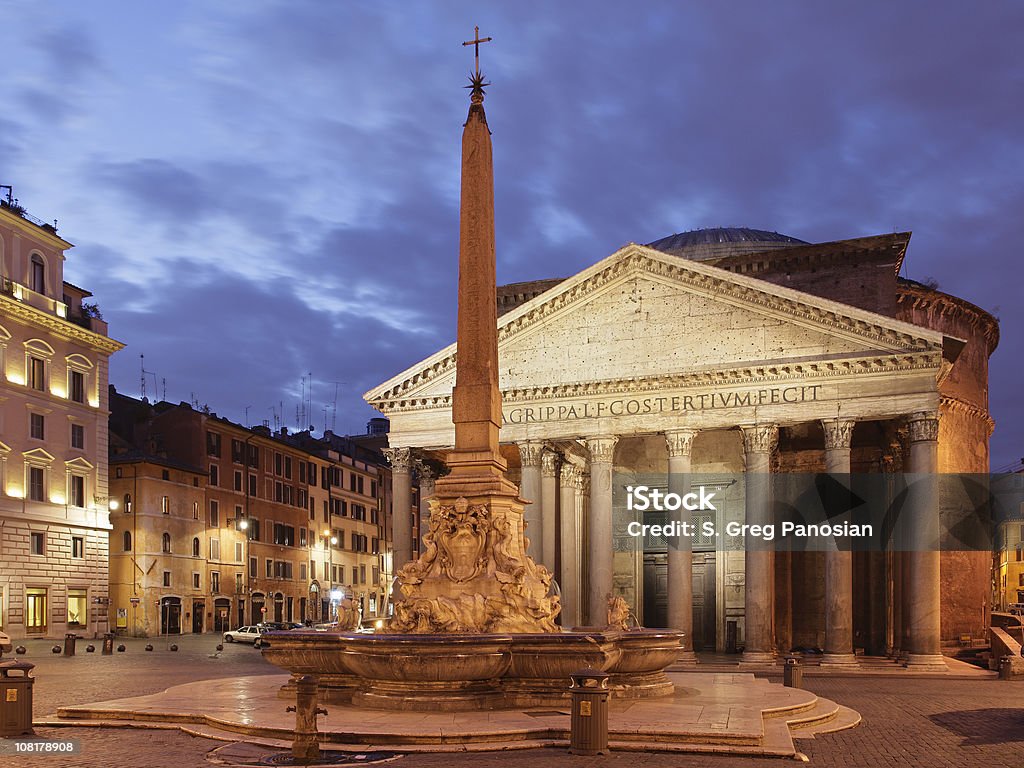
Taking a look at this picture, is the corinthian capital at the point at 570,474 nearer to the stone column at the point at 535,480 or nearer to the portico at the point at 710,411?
the portico at the point at 710,411

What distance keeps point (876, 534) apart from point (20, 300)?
102 feet

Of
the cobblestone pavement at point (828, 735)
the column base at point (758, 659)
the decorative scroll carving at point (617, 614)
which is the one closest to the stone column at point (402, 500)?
the cobblestone pavement at point (828, 735)

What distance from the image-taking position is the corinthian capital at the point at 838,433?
3128 cm

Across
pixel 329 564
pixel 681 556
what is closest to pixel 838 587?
pixel 681 556

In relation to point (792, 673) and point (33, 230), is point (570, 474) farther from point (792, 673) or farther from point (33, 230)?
point (33, 230)

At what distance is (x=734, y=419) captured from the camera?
32.6 m

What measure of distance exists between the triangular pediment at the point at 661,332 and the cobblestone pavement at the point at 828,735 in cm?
941

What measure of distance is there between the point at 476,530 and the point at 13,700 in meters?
5.87

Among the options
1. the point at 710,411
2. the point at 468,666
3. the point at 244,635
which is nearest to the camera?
the point at 468,666

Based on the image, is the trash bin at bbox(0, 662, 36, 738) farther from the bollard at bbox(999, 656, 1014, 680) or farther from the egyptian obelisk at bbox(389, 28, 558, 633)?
the bollard at bbox(999, 656, 1014, 680)

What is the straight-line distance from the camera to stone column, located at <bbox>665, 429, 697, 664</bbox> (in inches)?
1246

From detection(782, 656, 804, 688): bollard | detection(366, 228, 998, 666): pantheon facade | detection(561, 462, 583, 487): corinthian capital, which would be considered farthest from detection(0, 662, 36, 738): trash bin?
detection(561, 462, 583, 487): corinthian capital

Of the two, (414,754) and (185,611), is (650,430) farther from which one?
(185,611)

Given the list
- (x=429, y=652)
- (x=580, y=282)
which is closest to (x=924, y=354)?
(x=580, y=282)
